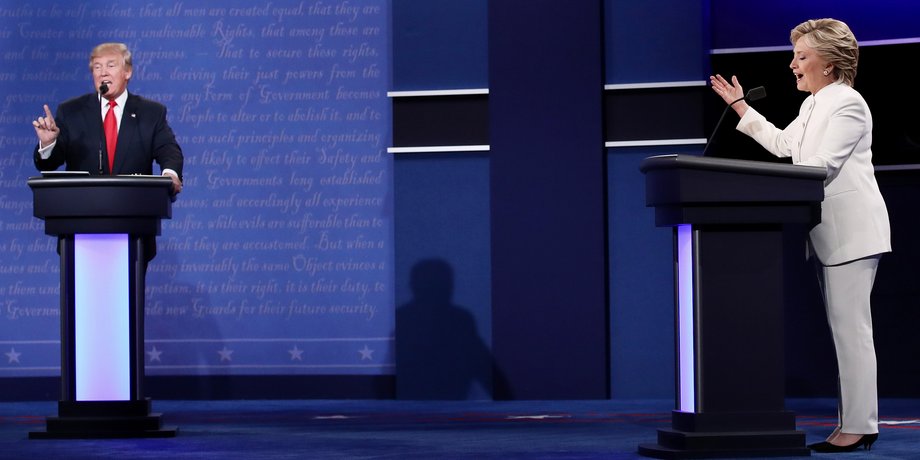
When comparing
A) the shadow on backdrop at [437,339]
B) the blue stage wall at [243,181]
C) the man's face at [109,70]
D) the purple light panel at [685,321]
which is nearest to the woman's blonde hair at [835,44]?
the purple light panel at [685,321]

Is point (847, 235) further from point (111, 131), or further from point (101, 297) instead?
point (111, 131)

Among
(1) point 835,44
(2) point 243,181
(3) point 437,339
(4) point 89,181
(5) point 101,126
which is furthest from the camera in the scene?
(2) point 243,181

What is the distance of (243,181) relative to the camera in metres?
6.92

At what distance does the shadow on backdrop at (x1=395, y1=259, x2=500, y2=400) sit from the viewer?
6.70 metres

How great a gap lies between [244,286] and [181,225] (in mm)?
500

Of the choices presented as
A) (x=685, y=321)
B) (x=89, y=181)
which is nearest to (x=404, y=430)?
(x=685, y=321)

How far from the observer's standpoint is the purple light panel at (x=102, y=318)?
15.5ft

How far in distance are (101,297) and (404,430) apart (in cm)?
130

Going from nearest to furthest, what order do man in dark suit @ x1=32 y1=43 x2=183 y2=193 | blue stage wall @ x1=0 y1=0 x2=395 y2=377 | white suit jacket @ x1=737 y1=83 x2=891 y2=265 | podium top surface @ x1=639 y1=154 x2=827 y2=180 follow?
podium top surface @ x1=639 y1=154 x2=827 y2=180 < white suit jacket @ x1=737 y1=83 x2=891 y2=265 < man in dark suit @ x1=32 y1=43 x2=183 y2=193 < blue stage wall @ x1=0 y1=0 x2=395 y2=377

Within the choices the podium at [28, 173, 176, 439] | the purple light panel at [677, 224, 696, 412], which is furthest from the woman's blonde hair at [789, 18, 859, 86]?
the podium at [28, 173, 176, 439]

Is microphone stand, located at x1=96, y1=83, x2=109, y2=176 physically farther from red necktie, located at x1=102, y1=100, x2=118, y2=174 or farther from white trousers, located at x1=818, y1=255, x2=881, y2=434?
white trousers, located at x1=818, y1=255, x2=881, y2=434

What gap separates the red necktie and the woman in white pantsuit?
2580 mm

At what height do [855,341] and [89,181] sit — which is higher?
[89,181]

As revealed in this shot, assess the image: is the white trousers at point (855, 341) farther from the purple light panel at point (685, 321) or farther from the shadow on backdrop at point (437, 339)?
the shadow on backdrop at point (437, 339)
